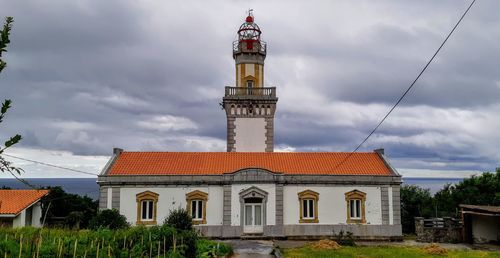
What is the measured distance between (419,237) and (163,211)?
1695cm

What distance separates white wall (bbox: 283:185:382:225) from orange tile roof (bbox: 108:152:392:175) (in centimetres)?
119

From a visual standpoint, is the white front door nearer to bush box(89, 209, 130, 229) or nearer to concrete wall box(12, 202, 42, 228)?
bush box(89, 209, 130, 229)

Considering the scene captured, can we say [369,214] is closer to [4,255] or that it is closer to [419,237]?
[419,237]

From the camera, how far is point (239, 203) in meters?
26.5

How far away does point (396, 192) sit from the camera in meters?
27.9

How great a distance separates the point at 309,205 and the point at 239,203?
468 centimetres

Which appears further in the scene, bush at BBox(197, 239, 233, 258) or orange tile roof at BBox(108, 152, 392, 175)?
orange tile roof at BBox(108, 152, 392, 175)

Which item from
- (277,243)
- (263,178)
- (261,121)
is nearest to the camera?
(277,243)

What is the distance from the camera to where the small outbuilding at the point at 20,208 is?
25484 mm

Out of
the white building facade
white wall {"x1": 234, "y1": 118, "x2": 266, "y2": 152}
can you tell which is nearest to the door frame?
the white building facade

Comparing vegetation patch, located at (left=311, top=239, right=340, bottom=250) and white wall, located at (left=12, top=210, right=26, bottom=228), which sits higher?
white wall, located at (left=12, top=210, right=26, bottom=228)

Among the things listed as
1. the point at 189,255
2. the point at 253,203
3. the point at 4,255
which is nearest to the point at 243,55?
the point at 253,203

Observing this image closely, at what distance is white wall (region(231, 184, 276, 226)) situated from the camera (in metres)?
26.4

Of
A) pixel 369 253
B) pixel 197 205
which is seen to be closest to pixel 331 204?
pixel 369 253
